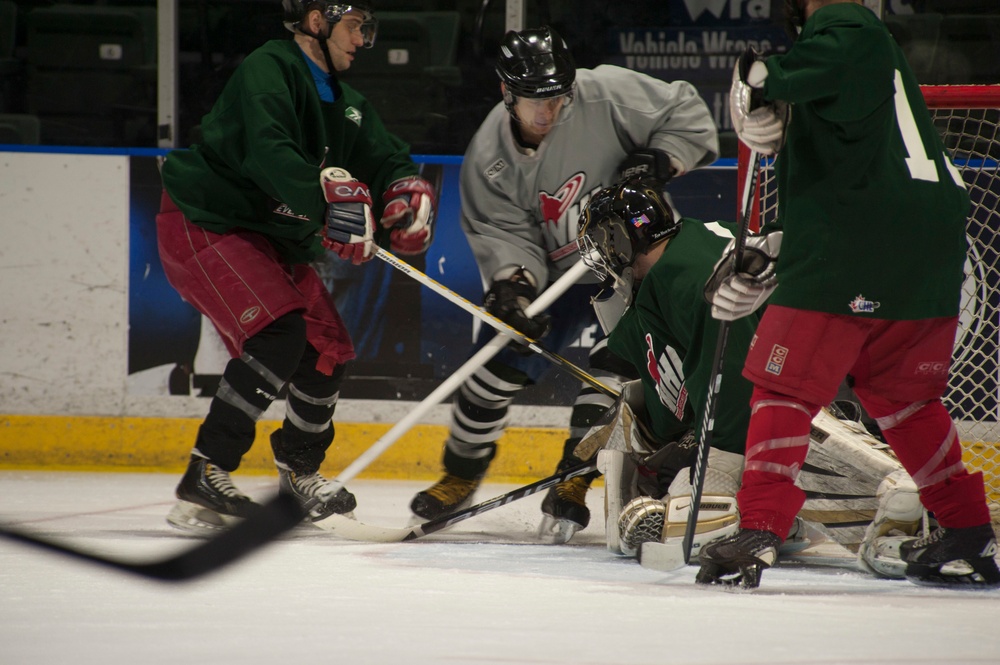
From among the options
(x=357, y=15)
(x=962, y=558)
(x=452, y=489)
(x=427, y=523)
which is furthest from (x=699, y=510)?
(x=357, y=15)

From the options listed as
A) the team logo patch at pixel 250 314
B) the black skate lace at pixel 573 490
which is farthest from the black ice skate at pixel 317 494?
the black skate lace at pixel 573 490

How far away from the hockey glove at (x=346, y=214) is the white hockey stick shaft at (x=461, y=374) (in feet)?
0.71

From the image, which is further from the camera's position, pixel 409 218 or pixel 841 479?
pixel 409 218

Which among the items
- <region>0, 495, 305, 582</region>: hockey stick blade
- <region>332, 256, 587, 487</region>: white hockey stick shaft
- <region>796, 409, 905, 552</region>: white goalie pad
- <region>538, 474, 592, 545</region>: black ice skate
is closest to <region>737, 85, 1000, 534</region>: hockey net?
<region>332, 256, 587, 487</region>: white hockey stick shaft

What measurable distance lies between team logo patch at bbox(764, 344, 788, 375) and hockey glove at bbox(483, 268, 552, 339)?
37.8 inches

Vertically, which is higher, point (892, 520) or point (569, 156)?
point (569, 156)

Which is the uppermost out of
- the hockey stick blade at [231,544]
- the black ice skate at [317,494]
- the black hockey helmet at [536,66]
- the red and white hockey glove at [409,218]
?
the black hockey helmet at [536,66]

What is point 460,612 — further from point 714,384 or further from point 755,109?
point 755,109

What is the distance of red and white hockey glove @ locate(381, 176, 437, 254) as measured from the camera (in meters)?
2.80

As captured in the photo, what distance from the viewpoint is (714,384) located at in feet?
6.60

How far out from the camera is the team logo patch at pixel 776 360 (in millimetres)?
1886

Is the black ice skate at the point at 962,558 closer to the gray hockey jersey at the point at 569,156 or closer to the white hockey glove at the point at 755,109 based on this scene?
the white hockey glove at the point at 755,109

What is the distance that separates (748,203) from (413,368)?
199 centimetres

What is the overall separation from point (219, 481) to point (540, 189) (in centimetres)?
107
